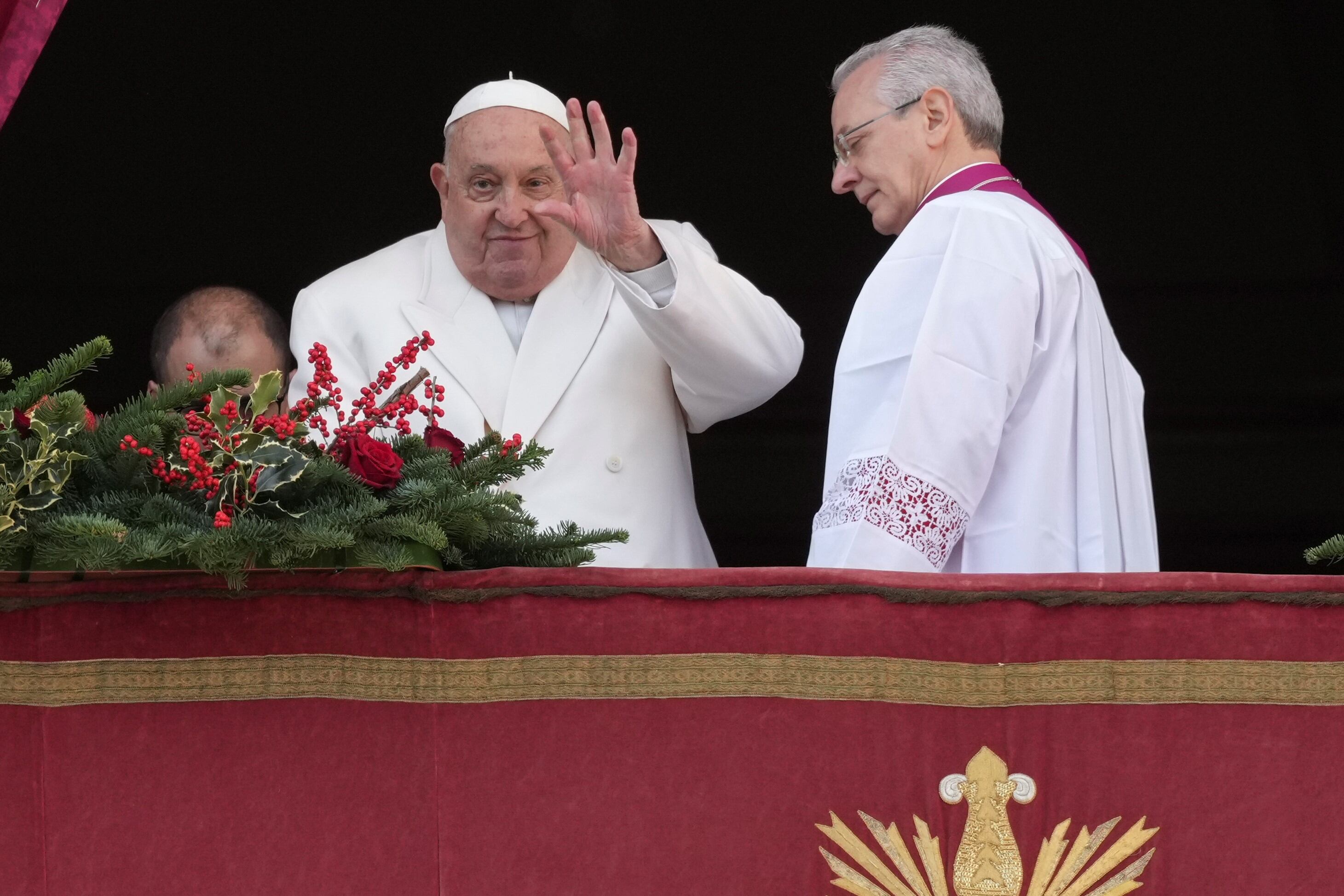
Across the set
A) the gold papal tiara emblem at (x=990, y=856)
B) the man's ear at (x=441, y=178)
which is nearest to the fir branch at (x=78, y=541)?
the gold papal tiara emblem at (x=990, y=856)

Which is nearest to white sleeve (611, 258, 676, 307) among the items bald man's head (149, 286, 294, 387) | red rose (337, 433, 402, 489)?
red rose (337, 433, 402, 489)

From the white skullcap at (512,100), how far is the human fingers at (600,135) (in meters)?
0.55

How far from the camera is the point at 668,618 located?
6.29 feet

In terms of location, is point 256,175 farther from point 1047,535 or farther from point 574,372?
point 1047,535

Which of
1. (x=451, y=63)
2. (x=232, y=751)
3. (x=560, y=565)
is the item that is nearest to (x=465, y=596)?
(x=560, y=565)

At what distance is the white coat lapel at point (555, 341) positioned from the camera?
9.78 ft

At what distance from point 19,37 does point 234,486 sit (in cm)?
129

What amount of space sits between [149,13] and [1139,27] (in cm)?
280

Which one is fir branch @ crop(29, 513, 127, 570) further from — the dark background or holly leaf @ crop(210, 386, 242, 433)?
the dark background

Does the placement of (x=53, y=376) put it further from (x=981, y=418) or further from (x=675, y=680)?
(x=981, y=418)

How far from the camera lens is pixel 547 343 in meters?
3.04

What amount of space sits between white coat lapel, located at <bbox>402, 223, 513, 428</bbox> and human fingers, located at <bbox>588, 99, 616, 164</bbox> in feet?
1.93

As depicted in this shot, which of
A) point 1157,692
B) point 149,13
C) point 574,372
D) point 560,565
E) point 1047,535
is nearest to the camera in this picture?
point 1157,692

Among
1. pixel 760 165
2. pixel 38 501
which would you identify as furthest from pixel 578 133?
pixel 760 165
